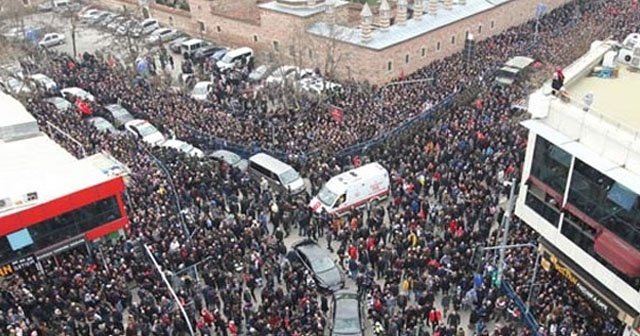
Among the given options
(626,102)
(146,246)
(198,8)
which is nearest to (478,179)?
(626,102)

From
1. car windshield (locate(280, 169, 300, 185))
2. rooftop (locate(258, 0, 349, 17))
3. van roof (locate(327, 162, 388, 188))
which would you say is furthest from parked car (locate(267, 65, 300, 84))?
van roof (locate(327, 162, 388, 188))

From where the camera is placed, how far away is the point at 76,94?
28.8 meters

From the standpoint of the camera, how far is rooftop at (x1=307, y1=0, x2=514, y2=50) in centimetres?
3141

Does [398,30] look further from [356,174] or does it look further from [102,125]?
[102,125]

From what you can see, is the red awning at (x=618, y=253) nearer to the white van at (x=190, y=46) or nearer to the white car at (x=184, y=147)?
the white car at (x=184, y=147)

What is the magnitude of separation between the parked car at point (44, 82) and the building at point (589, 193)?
23642 millimetres

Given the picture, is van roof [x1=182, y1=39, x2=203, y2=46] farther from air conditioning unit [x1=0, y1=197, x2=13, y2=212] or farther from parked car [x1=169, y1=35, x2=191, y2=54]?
air conditioning unit [x1=0, y1=197, x2=13, y2=212]

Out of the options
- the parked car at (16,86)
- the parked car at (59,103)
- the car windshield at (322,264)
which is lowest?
the car windshield at (322,264)

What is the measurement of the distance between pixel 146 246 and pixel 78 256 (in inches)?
75.7

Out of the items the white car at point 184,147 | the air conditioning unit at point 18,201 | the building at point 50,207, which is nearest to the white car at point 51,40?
the white car at point 184,147

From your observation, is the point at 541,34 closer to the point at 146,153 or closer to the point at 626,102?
the point at 626,102

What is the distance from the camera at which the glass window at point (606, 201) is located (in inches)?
532

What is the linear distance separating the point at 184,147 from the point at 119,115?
200 inches

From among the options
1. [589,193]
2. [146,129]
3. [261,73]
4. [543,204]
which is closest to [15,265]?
[146,129]
